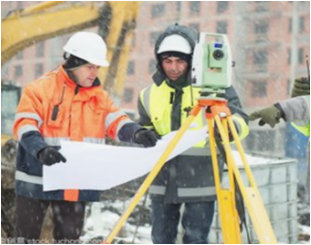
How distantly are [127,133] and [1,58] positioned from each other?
3.03m

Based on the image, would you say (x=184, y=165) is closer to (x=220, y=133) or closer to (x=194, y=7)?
(x=220, y=133)

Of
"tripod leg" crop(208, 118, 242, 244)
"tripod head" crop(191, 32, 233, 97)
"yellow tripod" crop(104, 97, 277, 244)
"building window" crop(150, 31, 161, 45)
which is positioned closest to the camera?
"yellow tripod" crop(104, 97, 277, 244)

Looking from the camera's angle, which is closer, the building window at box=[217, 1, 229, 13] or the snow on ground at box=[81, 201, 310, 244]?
the snow on ground at box=[81, 201, 310, 244]

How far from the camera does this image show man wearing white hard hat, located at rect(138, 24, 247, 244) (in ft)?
10.1

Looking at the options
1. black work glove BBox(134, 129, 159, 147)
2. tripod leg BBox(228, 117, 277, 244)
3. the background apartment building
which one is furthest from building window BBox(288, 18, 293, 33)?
tripod leg BBox(228, 117, 277, 244)

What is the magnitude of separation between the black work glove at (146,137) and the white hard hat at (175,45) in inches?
17.4

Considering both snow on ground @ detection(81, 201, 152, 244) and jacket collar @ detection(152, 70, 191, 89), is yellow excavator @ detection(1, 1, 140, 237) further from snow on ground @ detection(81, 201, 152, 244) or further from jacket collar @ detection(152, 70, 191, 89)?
jacket collar @ detection(152, 70, 191, 89)

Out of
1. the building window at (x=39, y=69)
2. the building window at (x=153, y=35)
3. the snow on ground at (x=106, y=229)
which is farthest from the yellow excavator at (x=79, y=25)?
the building window at (x=39, y=69)

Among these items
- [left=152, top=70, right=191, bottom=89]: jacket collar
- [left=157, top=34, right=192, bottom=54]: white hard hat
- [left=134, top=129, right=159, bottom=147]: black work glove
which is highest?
[left=157, top=34, right=192, bottom=54]: white hard hat

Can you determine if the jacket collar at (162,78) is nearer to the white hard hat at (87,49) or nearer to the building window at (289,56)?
the white hard hat at (87,49)

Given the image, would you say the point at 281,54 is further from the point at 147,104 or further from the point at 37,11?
the point at 147,104

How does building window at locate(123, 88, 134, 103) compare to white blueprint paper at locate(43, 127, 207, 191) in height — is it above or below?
above

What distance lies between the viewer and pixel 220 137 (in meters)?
2.62

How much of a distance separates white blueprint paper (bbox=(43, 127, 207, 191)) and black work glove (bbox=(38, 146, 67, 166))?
0.11 meters
